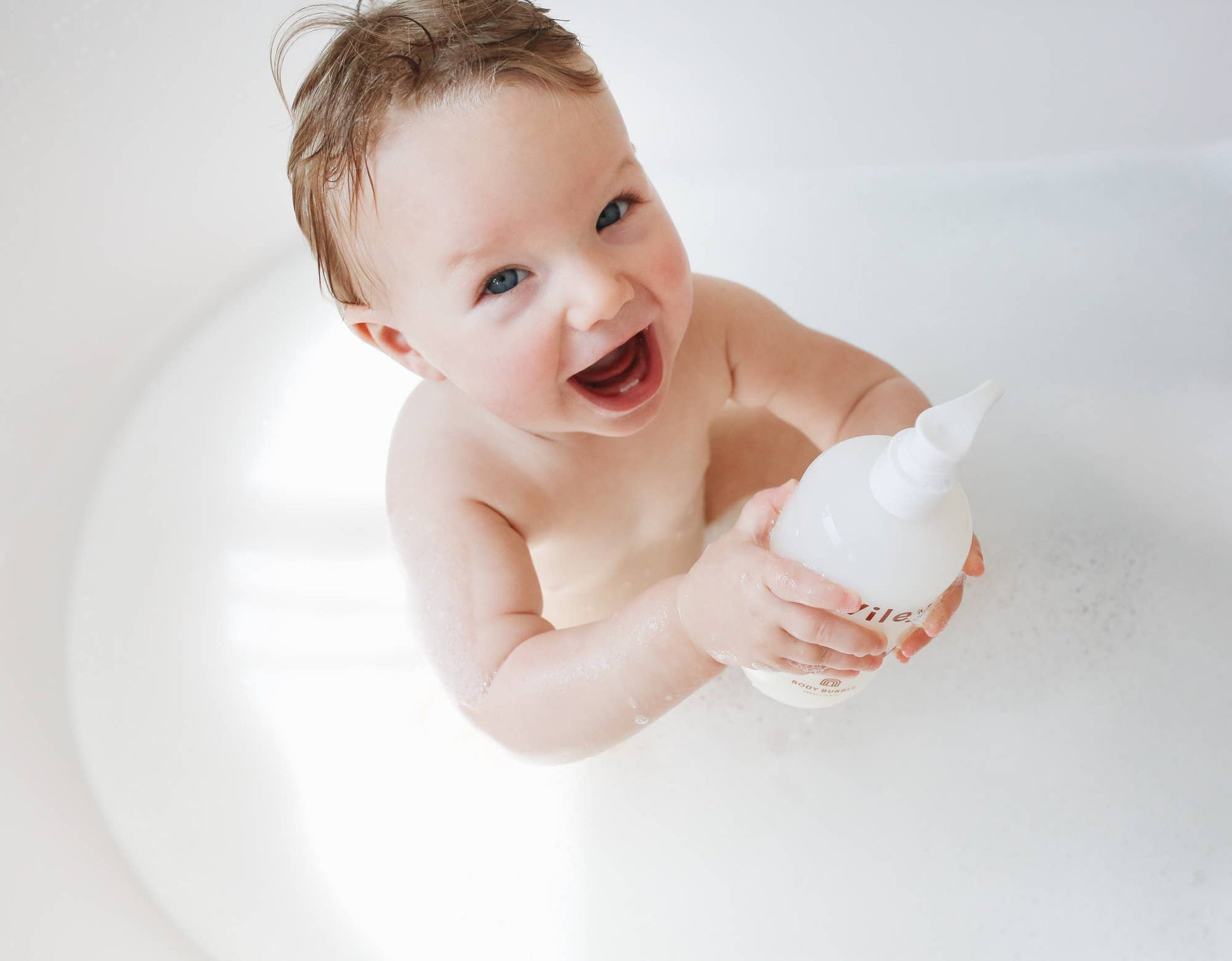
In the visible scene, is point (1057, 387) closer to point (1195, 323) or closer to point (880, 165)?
point (1195, 323)

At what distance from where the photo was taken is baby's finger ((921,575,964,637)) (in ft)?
2.26

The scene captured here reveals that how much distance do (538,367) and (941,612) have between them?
1.02 feet

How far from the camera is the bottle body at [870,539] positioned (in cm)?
56

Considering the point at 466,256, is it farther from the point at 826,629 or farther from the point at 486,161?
the point at 826,629

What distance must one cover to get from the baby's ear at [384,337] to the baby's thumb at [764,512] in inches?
11.1

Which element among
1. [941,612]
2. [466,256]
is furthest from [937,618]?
[466,256]

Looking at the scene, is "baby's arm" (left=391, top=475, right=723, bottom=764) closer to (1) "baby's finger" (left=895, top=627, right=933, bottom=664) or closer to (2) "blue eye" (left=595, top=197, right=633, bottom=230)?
(1) "baby's finger" (left=895, top=627, right=933, bottom=664)

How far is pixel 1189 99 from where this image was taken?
122 centimetres

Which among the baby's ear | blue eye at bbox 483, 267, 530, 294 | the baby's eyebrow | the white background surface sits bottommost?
the white background surface

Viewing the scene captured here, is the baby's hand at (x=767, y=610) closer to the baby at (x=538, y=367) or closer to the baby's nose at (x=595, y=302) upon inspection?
the baby at (x=538, y=367)

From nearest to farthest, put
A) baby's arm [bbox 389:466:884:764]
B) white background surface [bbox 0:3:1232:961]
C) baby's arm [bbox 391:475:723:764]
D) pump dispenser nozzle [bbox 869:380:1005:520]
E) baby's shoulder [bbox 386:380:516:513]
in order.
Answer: pump dispenser nozzle [bbox 869:380:1005:520] < baby's arm [bbox 389:466:884:764] < baby's arm [bbox 391:475:723:764] < baby's shoulder [bbox 386:380:516:513] < white background surface [bbox 0:3:1232:961]

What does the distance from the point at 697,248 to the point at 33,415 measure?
815mm

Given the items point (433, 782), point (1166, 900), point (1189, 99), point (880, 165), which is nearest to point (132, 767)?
point (433, 782)

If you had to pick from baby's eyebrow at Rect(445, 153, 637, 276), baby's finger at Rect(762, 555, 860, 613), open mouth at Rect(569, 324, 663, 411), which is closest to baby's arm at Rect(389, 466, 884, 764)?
baby's finger at Rect(762, 555, 860, 613)
